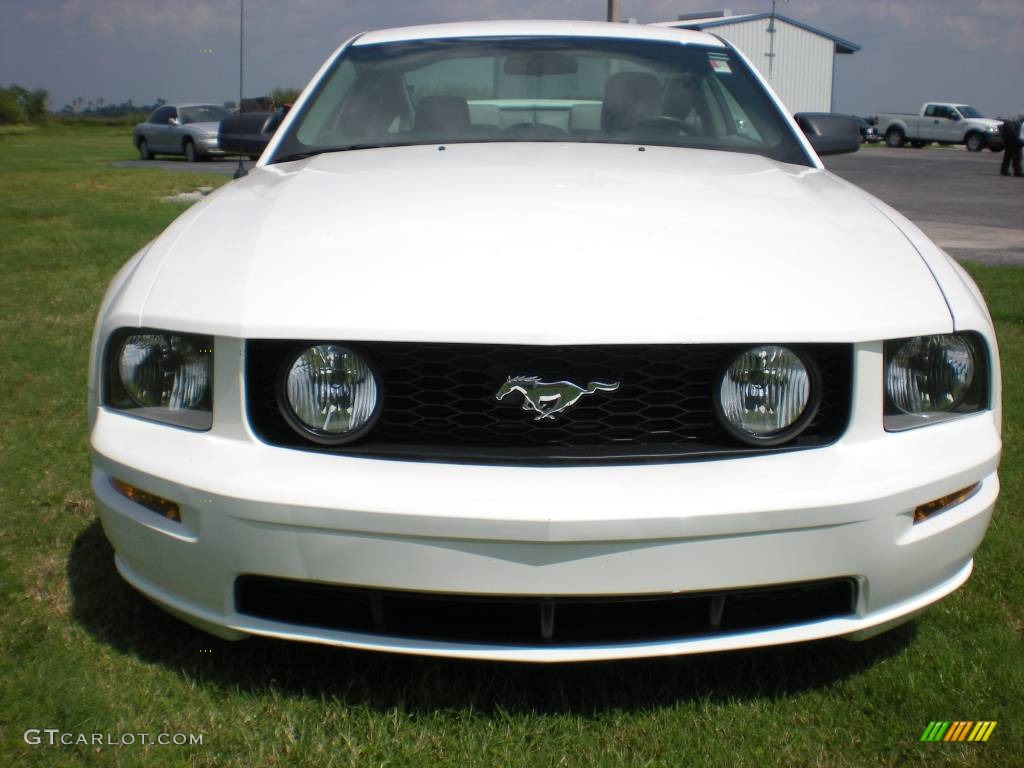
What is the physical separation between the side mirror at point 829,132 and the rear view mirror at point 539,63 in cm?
82

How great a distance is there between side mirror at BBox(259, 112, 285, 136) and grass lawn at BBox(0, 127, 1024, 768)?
4.67 ft

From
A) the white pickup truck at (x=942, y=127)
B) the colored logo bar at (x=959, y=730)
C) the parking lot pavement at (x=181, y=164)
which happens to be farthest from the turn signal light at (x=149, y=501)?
the white pickup truck at (x=942, y=127)

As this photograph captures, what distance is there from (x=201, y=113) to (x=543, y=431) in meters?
23.5

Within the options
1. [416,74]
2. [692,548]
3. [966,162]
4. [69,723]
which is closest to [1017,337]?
[416,74]

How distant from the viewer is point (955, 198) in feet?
47.6

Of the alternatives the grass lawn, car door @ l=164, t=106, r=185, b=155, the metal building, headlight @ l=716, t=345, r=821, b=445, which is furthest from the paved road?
the metal building

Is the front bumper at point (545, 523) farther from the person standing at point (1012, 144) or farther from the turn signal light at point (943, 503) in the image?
the person standing at point (1012, 144)

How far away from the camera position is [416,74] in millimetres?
3297

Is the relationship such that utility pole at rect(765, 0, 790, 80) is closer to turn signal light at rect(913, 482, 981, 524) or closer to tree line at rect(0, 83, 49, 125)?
tree line at rect(0, 83, 49, 125)

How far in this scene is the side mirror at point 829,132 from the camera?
3.34 metres

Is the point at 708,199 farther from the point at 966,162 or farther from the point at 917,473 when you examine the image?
the point at 966,162

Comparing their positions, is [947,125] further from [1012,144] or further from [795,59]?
[1012,144]

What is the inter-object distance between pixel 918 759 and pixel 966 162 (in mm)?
26165

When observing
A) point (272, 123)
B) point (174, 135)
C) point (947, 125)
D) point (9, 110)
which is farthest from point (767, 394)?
point (9, 110)
